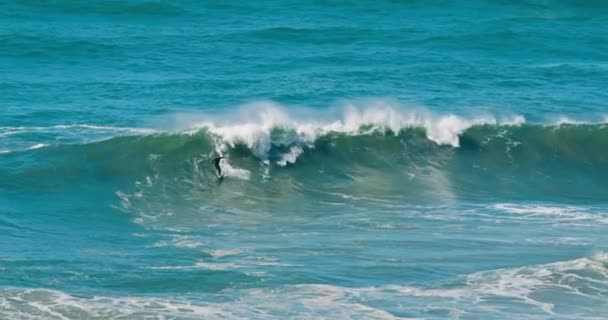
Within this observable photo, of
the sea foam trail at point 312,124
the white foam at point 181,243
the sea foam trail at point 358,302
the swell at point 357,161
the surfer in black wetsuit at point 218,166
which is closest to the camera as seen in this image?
the sea foam trail at point 358,302

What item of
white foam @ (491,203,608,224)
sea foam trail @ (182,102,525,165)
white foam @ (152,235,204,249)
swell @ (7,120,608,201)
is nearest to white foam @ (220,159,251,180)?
swell @ (7,120,608,201)

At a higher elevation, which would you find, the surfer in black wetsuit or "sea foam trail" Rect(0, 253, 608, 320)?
the surfer in black wetsuit

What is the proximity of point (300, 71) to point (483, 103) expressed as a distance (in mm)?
5336

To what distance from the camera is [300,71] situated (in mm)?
40156

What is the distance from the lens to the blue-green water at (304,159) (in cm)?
2377

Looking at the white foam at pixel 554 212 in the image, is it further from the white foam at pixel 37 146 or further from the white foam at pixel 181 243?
the white foam at pixel 37 146

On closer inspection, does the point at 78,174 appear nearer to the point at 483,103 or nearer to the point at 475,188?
the point at 475,188

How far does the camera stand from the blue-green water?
936 inches

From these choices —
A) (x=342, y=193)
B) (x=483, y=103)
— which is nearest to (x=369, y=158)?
(x=342, y=193)

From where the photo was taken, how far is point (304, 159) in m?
32.9

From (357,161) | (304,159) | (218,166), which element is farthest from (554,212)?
(218,166)

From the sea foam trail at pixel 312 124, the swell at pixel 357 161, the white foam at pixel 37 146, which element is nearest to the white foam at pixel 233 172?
the swell at pixel 357 161

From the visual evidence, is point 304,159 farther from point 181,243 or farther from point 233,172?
point 181,243

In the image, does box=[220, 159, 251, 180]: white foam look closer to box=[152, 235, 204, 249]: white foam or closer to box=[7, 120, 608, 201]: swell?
box=[7, 120, 608, 201]: swell
